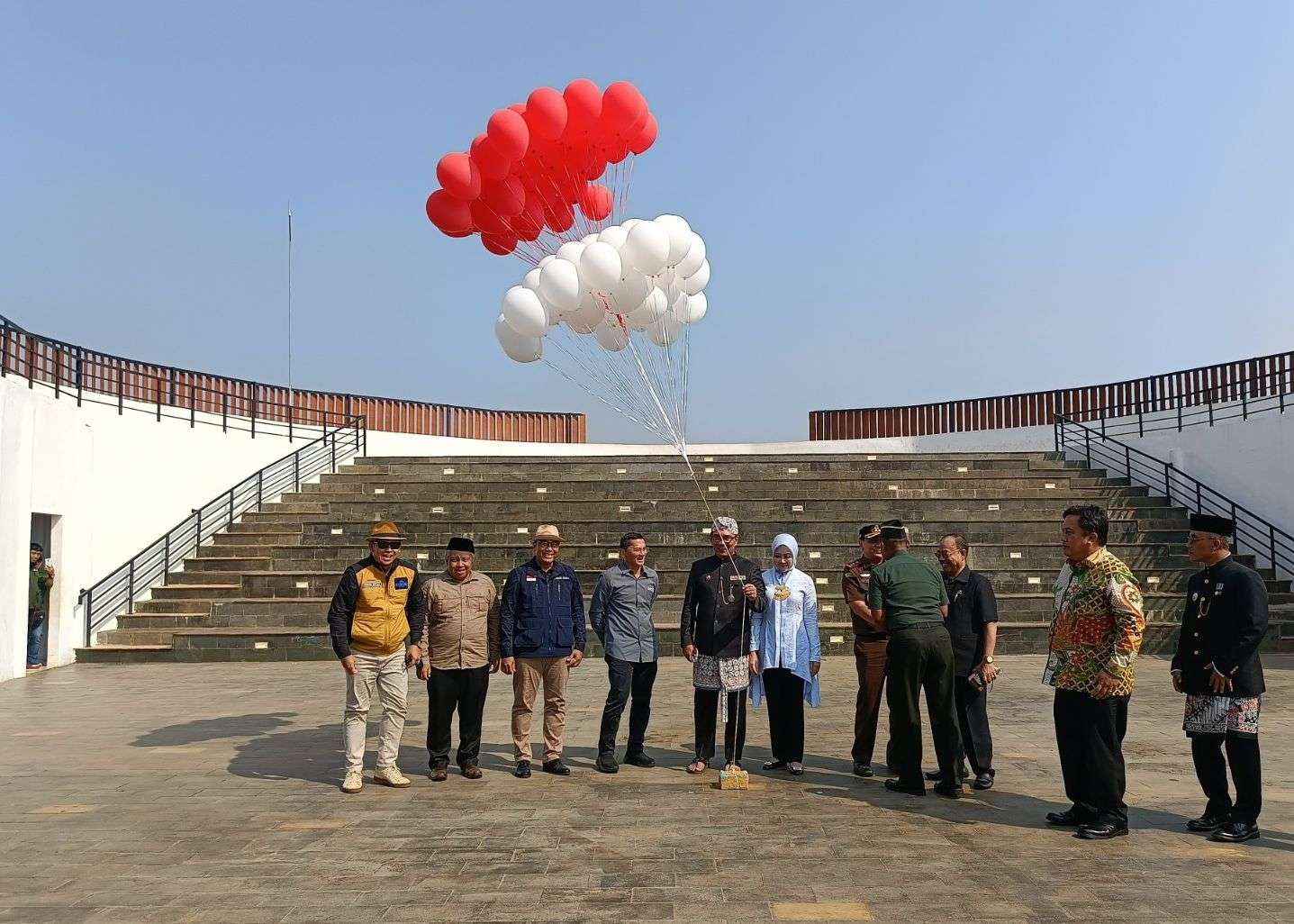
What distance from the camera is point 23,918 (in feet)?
12.4

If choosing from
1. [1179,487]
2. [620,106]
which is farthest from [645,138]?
[1179,487]

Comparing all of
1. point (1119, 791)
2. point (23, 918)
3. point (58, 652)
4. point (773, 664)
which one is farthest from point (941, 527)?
point (23, 918)

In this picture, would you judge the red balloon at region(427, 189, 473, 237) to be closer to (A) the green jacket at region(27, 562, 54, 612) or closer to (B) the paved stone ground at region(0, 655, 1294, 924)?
(A) the green jacket at region(27, 562, 54, 612)

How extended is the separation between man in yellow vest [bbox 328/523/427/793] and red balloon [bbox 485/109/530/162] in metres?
6.64

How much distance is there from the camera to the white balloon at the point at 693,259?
12.2m

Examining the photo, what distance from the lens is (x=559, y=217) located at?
12.8m

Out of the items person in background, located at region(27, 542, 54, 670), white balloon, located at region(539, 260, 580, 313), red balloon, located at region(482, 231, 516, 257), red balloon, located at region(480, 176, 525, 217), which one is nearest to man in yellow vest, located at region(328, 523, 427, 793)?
white balloon, located at region(539, 260, 580, 313)

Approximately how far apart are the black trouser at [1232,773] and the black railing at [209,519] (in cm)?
1259

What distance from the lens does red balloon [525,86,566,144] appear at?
11.7m

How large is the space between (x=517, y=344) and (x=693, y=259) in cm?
234

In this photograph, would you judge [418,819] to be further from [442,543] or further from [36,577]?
[442,543]

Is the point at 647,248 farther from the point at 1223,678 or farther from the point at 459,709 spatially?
the point at 1223,678

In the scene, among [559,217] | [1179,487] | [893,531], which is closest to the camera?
[893,531]

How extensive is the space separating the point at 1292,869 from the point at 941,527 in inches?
454
